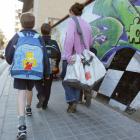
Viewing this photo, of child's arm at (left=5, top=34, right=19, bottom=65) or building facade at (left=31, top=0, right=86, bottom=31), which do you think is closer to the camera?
child's arm at (left=5, top=34, right=19, bottom=65)

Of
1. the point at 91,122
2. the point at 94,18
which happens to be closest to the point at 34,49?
the point at 91,122

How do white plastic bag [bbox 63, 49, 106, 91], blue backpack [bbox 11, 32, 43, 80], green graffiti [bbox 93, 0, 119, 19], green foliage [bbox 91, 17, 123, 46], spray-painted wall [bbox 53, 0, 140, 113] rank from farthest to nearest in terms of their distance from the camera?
green graffiti [bbox 93, 0, 119, 19] → green foliage [bbox 91, 17, 123, 46] → spray-painted wall [bbox 53, 0, 140, 113] → white plastic bag [bbox 63, 49, 106, 91] → blue backpack [bbox 11, 32, 43, 80]

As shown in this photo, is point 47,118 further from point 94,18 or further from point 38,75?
point 94,18

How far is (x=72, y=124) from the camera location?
2625mm

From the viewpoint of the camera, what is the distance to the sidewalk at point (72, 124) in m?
2.25

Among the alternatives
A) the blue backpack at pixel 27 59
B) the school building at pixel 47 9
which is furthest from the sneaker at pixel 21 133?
the school building at pixel 47 9

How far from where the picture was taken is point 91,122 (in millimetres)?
2725

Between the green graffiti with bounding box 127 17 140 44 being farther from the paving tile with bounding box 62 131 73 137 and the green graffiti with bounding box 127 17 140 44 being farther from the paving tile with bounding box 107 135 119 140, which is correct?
the paving tile with bounding box 62 131 73 137

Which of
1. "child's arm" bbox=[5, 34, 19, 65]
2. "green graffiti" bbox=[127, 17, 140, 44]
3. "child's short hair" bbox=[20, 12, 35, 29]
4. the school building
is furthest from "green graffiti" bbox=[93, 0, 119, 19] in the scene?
the school building

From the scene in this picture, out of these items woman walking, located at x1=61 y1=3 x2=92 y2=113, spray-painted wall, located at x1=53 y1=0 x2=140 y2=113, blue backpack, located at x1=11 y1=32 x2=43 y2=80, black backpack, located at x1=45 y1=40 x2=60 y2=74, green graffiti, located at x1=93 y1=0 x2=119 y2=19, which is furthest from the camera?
green graffiti, located at x1=93 y1=0 x2=119 y2=19

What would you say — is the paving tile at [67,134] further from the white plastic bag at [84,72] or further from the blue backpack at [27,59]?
the blue backpack at [27,59]

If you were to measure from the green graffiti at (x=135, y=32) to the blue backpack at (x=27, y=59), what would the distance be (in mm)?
1755

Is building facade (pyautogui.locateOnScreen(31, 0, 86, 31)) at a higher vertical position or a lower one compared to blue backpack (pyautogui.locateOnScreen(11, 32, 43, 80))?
higher

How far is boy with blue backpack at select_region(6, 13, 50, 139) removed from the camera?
2.07m
